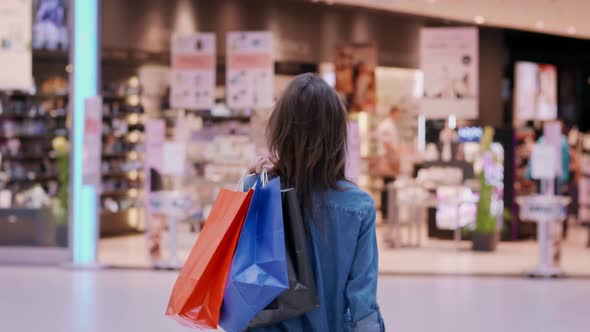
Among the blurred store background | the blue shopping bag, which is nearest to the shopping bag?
the blue shopping bag

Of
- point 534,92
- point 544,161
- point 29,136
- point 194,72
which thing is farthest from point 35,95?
point 534,92

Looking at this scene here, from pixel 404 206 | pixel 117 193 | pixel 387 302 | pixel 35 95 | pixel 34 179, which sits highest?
pixel 35 95

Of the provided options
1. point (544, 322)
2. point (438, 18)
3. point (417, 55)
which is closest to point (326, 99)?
point (544, 322)

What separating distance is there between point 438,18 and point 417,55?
0.90 m

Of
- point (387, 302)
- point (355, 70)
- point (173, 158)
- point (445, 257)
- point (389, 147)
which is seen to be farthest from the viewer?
point (389, 147)

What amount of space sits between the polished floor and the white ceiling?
3.92 meters

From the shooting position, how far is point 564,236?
1321 cm

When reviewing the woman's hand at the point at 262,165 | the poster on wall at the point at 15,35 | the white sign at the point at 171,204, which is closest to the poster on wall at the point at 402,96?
the white sign at the point at 171,204

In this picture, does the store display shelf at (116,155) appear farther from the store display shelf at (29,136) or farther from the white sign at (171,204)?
the white sign at (171,204)

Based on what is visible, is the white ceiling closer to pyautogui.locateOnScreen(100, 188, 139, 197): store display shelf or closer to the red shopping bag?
pyautogui.locateOnScreen(100, 188, 139, 197): store display shelf

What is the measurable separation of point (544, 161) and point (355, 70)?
9.22 ft

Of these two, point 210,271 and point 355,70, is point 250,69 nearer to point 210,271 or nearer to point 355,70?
point 355,70

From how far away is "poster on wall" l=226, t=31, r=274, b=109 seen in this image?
32.2 ft

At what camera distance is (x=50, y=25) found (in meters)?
9.33
